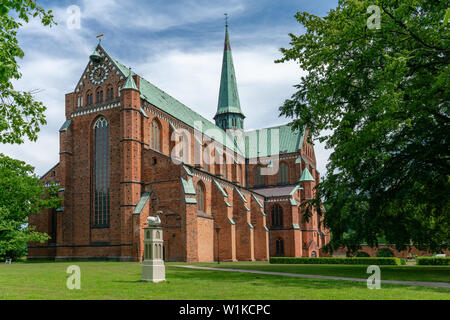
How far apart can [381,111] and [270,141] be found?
47.7 metres

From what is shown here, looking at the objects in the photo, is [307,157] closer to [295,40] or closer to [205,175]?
[205,175]

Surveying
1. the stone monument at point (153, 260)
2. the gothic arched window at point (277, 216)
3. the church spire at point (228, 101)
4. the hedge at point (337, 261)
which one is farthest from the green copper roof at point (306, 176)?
the stone monument at point (153, 260)

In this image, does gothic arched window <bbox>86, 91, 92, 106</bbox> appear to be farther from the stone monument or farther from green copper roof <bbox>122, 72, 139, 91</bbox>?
the stone monument

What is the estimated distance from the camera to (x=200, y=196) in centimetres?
3975

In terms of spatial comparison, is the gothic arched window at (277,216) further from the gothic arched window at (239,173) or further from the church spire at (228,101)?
the church spire at (228,101)

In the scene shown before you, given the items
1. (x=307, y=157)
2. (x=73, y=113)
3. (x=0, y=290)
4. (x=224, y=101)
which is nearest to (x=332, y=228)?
(x=0, y=290)

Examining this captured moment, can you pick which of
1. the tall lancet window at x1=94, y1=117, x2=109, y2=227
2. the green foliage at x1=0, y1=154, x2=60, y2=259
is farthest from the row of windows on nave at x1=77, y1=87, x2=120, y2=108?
the green foliage at x1=0, y1=154, x2=60, y2=259

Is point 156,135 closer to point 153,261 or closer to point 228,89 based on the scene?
point 153,261

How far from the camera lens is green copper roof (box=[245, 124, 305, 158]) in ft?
200

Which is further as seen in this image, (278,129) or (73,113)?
(278,129)

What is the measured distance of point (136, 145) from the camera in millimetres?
36625

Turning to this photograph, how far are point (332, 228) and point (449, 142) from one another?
21.7ft

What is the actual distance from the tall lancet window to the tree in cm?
2133

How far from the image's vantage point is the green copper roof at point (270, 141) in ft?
200
